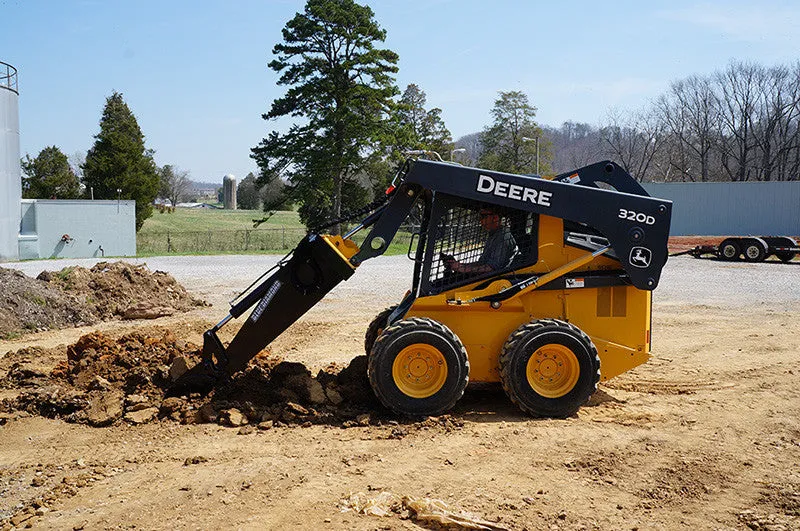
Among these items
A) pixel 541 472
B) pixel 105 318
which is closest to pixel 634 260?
pixel 541 472

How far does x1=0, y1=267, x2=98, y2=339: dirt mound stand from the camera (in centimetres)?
1341

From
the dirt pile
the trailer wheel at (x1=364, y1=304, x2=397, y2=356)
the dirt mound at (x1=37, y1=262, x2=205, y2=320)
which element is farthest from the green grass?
the trailer wheel at (x1=364, y1=304, x2=397, y2=356)

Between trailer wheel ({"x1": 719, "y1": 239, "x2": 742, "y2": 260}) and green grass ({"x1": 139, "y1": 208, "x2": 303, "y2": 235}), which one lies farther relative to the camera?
green grass ({"x1": 139, "y1": 208, "x2": 303, "y2": 235})

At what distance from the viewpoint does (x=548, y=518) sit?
5305 millimetres

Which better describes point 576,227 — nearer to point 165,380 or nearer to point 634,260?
point 634,260

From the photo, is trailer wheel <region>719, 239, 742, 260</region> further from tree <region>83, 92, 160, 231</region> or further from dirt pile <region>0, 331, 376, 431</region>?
tree <region>83, 92, 160, 231</region>

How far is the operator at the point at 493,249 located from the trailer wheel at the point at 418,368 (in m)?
0.79

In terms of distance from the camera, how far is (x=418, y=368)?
7438 millimetres

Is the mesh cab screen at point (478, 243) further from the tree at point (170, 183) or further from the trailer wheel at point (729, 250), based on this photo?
the tree at point (170, 183)

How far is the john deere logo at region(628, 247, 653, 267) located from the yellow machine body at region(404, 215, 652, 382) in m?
0.29

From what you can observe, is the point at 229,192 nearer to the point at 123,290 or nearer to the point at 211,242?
the point at 211,242

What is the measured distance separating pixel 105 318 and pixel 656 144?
60896 millimetres

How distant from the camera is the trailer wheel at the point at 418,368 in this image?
7.32m

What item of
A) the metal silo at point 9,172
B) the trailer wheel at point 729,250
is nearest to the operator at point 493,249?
the trailer wheel at point 729,250
